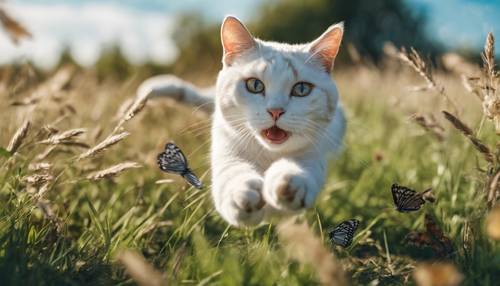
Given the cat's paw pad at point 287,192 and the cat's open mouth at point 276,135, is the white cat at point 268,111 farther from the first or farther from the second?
the cat's paw pad at point 287,192

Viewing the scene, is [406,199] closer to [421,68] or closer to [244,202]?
[421,68]

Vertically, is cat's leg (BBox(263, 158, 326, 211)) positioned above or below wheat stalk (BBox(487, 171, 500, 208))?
above

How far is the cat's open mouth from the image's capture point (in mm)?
2174

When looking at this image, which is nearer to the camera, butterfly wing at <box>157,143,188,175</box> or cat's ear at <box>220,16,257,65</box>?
butterfly wing at <box>157,143,188,175</box>

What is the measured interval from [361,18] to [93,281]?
2760 cm

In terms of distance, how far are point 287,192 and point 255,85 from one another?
0.77 meters

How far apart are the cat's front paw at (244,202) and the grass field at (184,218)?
13cm

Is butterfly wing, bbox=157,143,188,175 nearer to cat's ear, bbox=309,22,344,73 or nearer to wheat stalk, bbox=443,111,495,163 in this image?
cat's ear, bbox=309,22,344,73

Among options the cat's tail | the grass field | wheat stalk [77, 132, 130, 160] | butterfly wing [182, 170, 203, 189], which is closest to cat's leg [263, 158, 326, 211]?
the grass field

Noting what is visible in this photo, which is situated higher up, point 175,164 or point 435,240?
point 175,164

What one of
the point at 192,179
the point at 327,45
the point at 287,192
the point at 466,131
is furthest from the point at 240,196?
the point at 327,45

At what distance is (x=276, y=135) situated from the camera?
2.18 m

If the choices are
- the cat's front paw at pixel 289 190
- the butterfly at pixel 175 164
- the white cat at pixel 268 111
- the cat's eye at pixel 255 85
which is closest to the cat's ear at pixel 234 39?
the white cat at pixel 268 111

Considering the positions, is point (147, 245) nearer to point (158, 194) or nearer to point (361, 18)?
point (158, 194)
